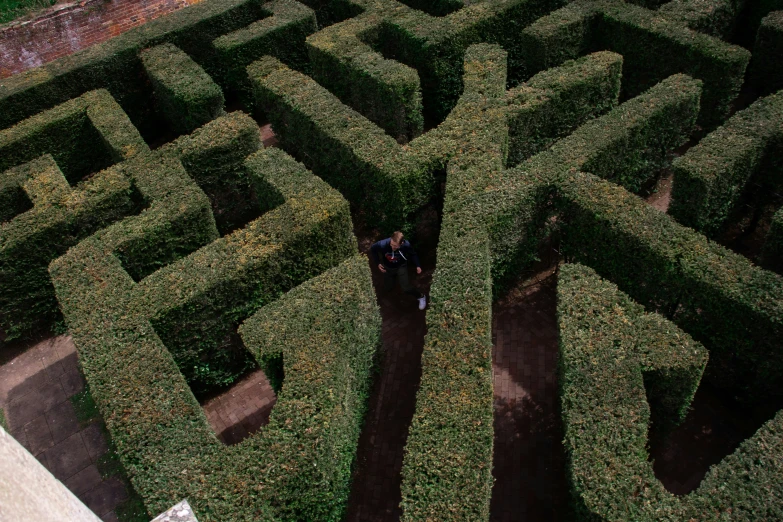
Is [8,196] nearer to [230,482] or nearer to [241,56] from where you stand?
[241,56]

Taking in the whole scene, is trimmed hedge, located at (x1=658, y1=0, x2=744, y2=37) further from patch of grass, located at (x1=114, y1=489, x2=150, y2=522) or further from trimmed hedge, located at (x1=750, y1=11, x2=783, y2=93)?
patch of grass, located at (x1=114, y1=489, x2=150, y2=522)

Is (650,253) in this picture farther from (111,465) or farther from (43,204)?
(43,204)

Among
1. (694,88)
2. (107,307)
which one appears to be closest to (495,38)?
(694,88)

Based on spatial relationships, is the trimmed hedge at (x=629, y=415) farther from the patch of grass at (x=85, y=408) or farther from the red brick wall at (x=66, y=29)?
the red brick wall at (x=66, y=29)

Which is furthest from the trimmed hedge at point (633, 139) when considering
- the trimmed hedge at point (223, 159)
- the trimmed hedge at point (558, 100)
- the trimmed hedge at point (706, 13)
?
the trimmed hedge at point (223, 159)

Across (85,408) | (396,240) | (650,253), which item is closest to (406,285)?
(396,240)

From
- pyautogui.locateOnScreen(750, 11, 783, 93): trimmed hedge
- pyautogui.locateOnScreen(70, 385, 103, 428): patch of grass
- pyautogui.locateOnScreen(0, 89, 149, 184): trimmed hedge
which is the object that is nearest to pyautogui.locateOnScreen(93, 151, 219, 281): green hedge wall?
pyautogui.locateOnScreen(0, 89, 149, 184): trimmed hedge
